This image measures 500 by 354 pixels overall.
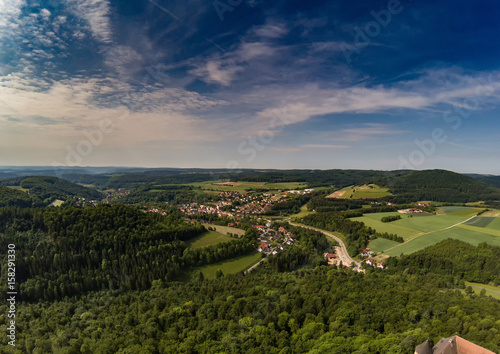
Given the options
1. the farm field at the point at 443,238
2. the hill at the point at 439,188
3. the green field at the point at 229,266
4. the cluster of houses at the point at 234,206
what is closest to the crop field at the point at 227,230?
the cluster of houses at the point at 234,206

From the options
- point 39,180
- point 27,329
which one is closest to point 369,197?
point 27,329

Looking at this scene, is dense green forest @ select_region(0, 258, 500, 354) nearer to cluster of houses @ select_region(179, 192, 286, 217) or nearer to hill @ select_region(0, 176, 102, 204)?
cluster of houses @ select_region(179, 192, 286, 217)

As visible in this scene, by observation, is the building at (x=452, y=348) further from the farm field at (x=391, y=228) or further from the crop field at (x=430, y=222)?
the crop field at (x=430, y=222)

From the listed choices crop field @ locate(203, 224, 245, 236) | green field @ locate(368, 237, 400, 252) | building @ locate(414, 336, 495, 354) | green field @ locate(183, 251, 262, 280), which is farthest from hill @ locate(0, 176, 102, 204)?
building @ locate(414, 336, 495, 354)

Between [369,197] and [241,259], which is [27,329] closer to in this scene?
[241,259]

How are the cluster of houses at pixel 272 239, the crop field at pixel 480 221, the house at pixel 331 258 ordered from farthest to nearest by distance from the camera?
the crop field at pixel 480 221
the cluster of houses at pixel 272 239
the house at pixel 331 258
